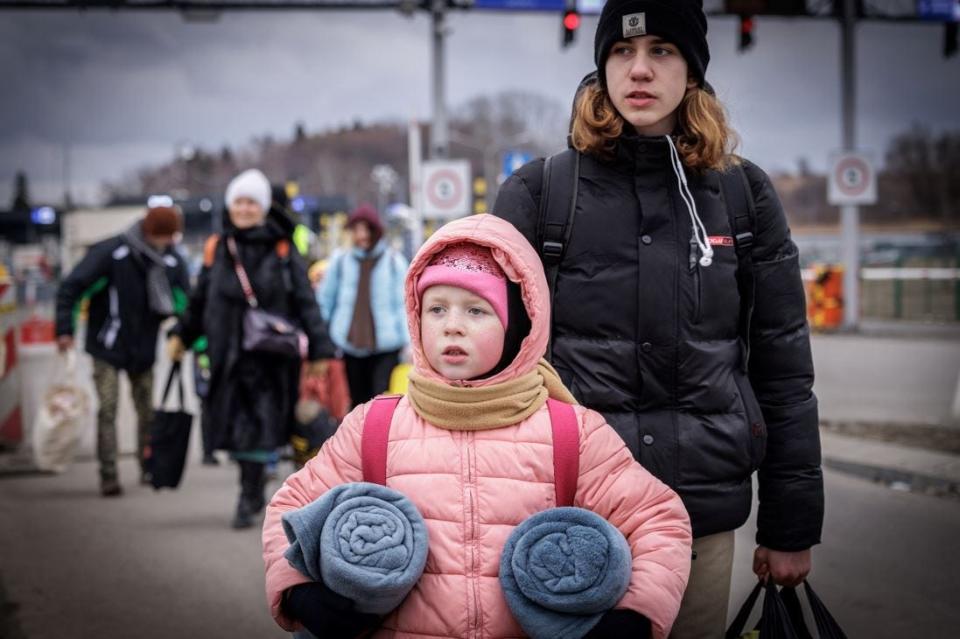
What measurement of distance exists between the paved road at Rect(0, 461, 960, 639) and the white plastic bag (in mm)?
597

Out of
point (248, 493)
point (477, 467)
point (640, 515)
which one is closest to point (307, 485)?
point (477, 467)

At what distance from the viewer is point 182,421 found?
6.43 meters

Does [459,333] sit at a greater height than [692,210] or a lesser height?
lesser

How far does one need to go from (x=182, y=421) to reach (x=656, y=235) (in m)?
4.52

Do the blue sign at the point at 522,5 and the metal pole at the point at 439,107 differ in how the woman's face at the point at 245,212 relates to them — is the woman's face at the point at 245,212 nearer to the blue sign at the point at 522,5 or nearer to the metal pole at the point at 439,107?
the blue sign at the point at 522,5

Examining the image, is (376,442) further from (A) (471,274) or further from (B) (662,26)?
(B) (662,26)

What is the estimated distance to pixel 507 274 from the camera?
7.98 feet

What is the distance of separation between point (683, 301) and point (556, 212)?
370 millimetres

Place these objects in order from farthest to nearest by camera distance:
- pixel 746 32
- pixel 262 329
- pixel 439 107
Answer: pixel 439 107 → pixel 746 32 → pixel 262 329

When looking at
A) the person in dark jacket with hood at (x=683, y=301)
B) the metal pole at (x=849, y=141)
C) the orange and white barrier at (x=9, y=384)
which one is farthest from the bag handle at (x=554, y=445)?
the metal pole at (x=849, y=141)

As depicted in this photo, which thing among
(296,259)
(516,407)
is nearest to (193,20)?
(296,259)

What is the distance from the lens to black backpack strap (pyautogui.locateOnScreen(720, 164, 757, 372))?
8.54 feet

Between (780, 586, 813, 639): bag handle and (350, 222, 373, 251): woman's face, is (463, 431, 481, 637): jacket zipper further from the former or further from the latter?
(350, 222, 373, 251): woman's face

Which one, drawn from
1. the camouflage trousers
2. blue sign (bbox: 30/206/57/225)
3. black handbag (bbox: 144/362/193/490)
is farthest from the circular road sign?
blue sign (bbox: 30/206/57/225)
